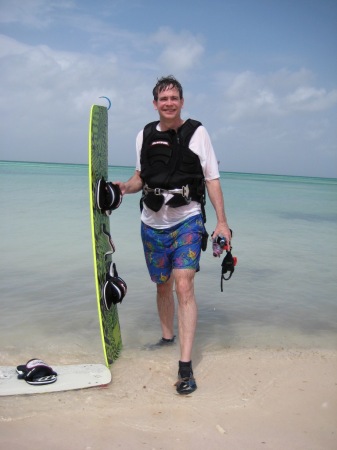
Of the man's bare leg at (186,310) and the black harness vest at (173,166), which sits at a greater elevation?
the black harness vest at (173,166)

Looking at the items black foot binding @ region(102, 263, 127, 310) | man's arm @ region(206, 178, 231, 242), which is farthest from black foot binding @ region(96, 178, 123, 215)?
man's arm @ region(206, 178, 231, 242)

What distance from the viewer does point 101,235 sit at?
11.7 ft

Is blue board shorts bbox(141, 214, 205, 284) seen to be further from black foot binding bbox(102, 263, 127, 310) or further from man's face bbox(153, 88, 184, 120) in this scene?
man's face bbox(153, 88, 184, 120)

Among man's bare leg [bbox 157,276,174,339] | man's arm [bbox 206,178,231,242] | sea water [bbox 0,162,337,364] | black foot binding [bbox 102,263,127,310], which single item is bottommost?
sea water [bbox 0,162,337,364]

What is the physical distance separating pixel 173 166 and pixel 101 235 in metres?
0.74

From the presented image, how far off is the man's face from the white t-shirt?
0.54 feet

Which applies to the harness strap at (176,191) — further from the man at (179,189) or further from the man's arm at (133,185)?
the man's arm at (133,185)

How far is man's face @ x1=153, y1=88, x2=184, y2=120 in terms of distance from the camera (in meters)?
3.31

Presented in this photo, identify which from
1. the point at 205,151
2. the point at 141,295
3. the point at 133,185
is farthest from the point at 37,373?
the point at 141,295

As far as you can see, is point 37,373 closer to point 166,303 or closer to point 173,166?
point 166,303

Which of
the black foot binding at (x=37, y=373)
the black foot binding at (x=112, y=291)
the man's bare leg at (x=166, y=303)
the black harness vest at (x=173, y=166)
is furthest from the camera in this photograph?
the man's bare leg at (x=166, y=303)

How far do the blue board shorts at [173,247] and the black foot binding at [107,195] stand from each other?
290 millimetres

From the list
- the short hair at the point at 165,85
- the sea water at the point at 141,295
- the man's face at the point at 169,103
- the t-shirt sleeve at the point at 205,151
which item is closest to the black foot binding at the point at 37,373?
the sea water at the point at 141,295

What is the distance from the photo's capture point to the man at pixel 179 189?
327 cm
